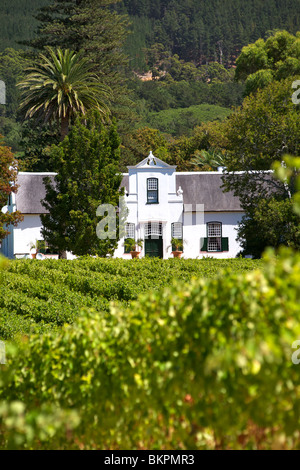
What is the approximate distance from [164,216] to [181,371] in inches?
1270

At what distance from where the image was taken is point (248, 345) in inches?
128

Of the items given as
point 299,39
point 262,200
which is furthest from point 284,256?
point 299,39

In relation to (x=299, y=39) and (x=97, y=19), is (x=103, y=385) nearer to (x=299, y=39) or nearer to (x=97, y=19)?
(x=97, y=19)

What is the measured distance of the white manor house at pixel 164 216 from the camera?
118 ft

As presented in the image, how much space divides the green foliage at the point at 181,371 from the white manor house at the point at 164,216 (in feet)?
99.8

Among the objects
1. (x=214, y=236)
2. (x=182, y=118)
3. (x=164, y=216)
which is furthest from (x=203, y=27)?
(x=164, y=216)

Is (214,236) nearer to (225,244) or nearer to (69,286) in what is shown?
(225,244)

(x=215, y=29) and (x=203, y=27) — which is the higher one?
(x=203, y=27)

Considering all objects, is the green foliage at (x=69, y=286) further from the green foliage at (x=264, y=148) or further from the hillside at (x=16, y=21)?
the hillside at (x=16, y=21)

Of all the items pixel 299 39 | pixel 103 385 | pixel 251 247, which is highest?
pixel 299 39

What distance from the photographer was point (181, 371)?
414 centimetres

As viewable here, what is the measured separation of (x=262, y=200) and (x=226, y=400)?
2141cm

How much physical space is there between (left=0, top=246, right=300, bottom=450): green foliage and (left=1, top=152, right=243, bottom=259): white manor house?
30409 mm

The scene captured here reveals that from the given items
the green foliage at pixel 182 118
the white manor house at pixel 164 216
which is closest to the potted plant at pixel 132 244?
A: the white manor house at pixel 164 216
